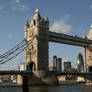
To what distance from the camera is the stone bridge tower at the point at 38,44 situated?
74.7 meters

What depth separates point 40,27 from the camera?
76250 mm

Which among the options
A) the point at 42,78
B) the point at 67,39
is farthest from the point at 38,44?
the point at 67,39

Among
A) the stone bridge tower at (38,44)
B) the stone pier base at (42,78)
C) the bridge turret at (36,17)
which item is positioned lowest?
the stone pier base at (42,78)

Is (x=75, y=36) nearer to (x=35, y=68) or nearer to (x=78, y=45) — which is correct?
(x=78, y=45)

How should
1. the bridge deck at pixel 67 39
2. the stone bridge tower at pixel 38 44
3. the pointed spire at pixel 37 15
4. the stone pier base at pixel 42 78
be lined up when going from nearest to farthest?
the stone pier base at pixel 42 78 < the stone bridge tower at pixel 38 44 < the pointed spire at pixel 37 15 < the bridge deck at pixel 67 39

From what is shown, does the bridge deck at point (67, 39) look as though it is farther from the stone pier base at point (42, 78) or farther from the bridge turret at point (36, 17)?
the stone pier base at point (42, 78)

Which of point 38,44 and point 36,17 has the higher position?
point 36,17

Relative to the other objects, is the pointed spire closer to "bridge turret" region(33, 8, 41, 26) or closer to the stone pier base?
"bridge turret" region(33, 8, 41, 26)

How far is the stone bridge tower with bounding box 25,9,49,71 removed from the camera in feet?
245

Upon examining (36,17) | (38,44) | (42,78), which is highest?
(36,17)

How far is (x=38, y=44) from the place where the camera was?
74750mm

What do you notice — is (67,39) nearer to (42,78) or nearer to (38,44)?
(38,44)

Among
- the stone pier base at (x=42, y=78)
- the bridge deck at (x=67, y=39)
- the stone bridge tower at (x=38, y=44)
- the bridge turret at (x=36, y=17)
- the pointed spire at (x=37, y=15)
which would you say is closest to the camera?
the stone pier base at (x=42, y=78)

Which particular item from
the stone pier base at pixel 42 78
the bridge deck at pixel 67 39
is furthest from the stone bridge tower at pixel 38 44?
the stone pier base at pixel 42 78
